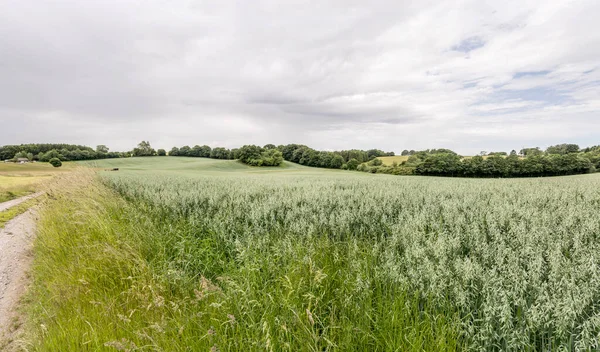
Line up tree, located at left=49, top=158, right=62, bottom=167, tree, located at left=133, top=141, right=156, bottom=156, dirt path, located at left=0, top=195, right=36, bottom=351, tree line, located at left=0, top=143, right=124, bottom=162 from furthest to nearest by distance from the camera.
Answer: tree, located at left=133, top=141, right=156, bottom=156
tree line, located at left=0, top=143, right=124, bottom=162
tree, located at left=49, top=158, right=62, bottom=167
dirt path, located at left=0, top=195, right=36, bottom=351

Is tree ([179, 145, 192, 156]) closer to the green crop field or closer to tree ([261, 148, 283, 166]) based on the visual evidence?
tree ([261, 148, 283, 166])

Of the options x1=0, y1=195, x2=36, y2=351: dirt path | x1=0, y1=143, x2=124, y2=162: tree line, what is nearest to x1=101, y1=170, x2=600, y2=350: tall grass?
x1=0, y1=195, x2=36, y2=351: dirt path

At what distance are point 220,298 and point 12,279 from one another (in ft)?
20.0

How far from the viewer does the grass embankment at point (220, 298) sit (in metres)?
2.72

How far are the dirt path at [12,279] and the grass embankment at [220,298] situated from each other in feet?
0.91

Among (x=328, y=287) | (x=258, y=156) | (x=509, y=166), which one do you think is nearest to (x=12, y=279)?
(x=328, y=287)

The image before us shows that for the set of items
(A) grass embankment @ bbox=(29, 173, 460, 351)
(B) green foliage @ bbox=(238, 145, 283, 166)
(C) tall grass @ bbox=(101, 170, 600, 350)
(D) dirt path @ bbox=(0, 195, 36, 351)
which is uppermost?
(B) green foliage @ bbox=(238, 145, 283, 166)

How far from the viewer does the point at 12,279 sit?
19.5ft

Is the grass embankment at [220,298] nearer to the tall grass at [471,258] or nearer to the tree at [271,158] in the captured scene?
the tall grass at [471,258]

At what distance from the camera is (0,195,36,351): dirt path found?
160 inches

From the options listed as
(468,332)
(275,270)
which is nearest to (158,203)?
(275,270)

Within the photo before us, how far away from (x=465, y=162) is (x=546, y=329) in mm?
64808

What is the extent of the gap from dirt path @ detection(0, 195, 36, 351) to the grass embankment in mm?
278

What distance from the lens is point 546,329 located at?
246 centimetres
